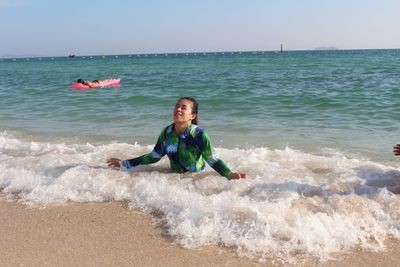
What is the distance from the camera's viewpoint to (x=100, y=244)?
3285mm

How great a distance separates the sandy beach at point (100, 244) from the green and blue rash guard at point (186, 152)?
39.7 inches

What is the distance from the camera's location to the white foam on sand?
326cm

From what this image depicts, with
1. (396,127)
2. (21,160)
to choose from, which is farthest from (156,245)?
(396,127)

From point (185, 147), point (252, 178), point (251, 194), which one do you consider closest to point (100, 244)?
point (251, 194)

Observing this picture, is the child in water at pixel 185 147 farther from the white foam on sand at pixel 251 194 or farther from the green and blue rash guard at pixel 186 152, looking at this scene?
the white foam on sand at pixel 251 194

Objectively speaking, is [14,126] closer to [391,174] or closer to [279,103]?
[279,103]

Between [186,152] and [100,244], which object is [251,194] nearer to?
[186,152]

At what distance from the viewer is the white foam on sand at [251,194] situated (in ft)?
10.7

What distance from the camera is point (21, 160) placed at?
554 cm

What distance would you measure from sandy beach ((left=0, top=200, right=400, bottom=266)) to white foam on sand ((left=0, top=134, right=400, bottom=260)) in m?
0.11

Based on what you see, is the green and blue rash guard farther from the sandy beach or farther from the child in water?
the sandy beach

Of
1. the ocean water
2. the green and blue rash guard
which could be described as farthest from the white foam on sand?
the green and blue rash guard

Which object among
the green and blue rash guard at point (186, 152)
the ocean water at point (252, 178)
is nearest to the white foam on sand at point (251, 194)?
the ocean water at point (252, 178)

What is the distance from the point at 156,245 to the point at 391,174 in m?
2.80
